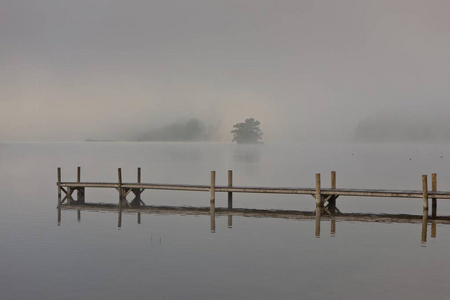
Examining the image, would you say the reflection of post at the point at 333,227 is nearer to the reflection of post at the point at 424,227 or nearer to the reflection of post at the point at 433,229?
the reflection of post at the point at 424,227

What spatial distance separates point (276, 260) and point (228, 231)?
7.06m

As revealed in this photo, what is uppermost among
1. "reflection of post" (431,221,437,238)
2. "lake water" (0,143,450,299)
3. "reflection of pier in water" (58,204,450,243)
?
"reflection of pier in water" (58,204,450,243)

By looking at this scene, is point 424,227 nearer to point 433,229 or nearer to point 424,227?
point 424,227

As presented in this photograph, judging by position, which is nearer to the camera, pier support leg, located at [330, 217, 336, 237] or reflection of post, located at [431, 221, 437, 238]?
reflection of post, located at [431, 221, 437, 238]

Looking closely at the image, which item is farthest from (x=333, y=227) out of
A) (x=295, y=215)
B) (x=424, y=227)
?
(x=424, y=227)

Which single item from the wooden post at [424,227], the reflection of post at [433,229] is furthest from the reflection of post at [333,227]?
the reflection of post at [433,229]

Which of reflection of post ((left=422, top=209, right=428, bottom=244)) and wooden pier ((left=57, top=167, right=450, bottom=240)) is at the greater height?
wooden pier ((left=57, top=167, right=450, bottom=240))

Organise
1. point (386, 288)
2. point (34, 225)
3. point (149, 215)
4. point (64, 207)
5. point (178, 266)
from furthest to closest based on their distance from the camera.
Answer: point (64, 207), point (149, 215), point (34, 225), point (178, 266), point (386, 288)

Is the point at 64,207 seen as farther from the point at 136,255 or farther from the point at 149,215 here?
the point at 136,255

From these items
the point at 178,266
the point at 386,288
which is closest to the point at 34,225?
the point at 178,266

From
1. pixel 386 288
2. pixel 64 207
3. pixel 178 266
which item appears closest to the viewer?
pixel 386 288

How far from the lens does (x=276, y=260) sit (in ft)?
78.2

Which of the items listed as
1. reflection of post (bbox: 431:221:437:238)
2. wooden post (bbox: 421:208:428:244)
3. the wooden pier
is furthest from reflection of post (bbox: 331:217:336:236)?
reflection of post (bbox: 431:221:437:238)

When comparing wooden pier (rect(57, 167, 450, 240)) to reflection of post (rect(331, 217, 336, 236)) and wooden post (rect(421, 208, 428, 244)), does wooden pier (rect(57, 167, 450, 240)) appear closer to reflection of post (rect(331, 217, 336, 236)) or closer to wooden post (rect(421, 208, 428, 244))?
wooden post (rect(421, 208, 428, 244))
